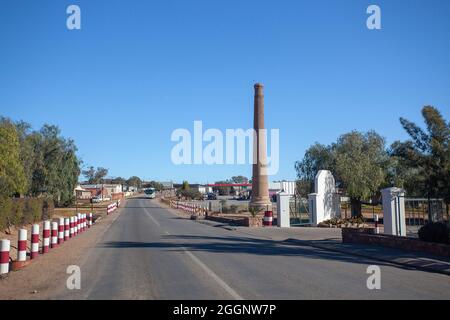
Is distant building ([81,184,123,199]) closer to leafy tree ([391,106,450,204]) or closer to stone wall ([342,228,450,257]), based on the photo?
stone wall ([342,228,450,257])

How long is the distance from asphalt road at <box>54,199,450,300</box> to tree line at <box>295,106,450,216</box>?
397cm

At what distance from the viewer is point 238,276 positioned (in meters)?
11.0

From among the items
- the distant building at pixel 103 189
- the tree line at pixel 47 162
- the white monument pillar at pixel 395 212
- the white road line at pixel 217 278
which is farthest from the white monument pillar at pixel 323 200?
the distant building at pixel 103 189

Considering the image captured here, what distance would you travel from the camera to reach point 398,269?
12633mm

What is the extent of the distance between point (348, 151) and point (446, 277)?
35.3 meters

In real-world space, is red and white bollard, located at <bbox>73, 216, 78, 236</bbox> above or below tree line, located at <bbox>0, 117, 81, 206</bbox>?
below

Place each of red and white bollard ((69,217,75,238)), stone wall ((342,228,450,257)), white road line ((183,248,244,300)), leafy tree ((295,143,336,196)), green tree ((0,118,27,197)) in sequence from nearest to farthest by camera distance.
Answer: 1. white road line ((183,248,244,300))
2. stone wall ((342,228,450,257))
3. red and white bollard ((69,217,75,238))
4. green tree ((0,118,27,197))
5. leafy tree ((295,143,336,196))

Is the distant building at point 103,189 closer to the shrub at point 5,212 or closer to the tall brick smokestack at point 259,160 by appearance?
the tall brick smokestack at point 259,160

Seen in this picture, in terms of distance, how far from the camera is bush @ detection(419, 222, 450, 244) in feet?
49.9

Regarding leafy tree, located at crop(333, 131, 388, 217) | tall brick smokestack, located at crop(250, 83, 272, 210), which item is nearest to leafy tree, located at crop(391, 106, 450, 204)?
leafy tree, located at crop(333, 131, 388, 217)

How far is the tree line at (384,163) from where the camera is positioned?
15969 millimetres

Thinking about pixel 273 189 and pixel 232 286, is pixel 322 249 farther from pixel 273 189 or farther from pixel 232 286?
pixel 273 189
